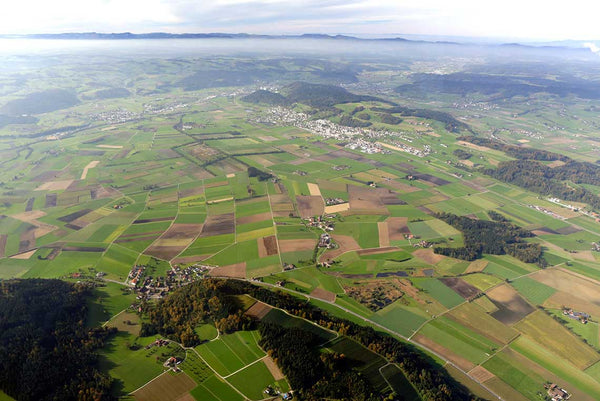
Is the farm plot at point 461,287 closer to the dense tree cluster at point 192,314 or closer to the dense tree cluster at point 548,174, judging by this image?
the dense tree cluster at point 192,314

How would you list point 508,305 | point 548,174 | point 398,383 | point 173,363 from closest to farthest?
point 398,383, point 173,363, point 508,305, point 548,174

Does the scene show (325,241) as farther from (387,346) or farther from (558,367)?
(558,367)

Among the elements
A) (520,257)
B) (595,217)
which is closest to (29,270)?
(520,257)

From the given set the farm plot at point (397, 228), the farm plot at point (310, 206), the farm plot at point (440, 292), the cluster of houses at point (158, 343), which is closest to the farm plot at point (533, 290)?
the farm plot at point (440, 292)

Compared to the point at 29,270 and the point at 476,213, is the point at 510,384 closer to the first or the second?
the point at 476,213

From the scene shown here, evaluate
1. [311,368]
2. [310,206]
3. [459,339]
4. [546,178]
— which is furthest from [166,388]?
[546,178]

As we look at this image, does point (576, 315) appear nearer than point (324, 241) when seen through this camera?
Yes
